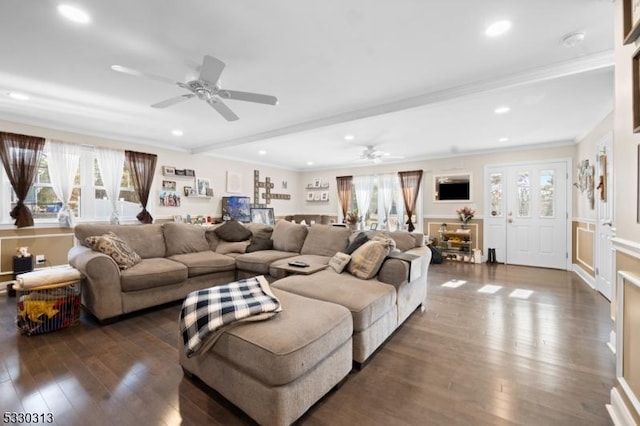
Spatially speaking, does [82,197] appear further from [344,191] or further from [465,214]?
[465,214]

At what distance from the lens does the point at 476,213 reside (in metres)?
6.08

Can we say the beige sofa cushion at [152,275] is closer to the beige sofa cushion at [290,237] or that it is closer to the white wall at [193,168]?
the beige sofa cushion at [290,237]

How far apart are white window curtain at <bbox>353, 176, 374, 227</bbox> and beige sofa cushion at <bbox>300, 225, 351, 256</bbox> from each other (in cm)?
385

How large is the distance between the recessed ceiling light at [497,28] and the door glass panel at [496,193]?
4.63 m

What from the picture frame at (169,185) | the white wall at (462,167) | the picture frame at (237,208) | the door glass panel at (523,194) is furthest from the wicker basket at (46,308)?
the door glass panel at (523,194)

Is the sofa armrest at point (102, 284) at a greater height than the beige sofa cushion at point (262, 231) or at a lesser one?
lesser

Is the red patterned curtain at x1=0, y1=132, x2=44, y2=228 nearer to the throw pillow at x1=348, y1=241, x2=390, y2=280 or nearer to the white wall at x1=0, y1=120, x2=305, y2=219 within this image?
the white wall at x1=0, y1=120, x2=305, y2=219

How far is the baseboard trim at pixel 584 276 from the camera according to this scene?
404 cm

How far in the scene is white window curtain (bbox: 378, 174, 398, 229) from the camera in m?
7.21

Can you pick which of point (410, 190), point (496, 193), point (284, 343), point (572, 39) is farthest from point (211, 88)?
point (496, 193)

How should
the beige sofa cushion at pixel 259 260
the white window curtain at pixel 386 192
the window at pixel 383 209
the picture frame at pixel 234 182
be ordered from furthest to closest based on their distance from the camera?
the white window curtain at pixel 386 192 < the window at pixel 383 209 < the picture frame at pixel 234 182 < the beige sofa cushion at pixel 259 260

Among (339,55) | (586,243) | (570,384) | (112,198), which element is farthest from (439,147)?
(112,198)

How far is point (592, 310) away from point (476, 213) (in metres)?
3.19

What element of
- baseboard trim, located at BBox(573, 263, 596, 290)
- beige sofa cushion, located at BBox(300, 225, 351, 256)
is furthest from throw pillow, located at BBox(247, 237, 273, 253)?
baseboard trim, located at BBox(573, 263, 596, 290)
